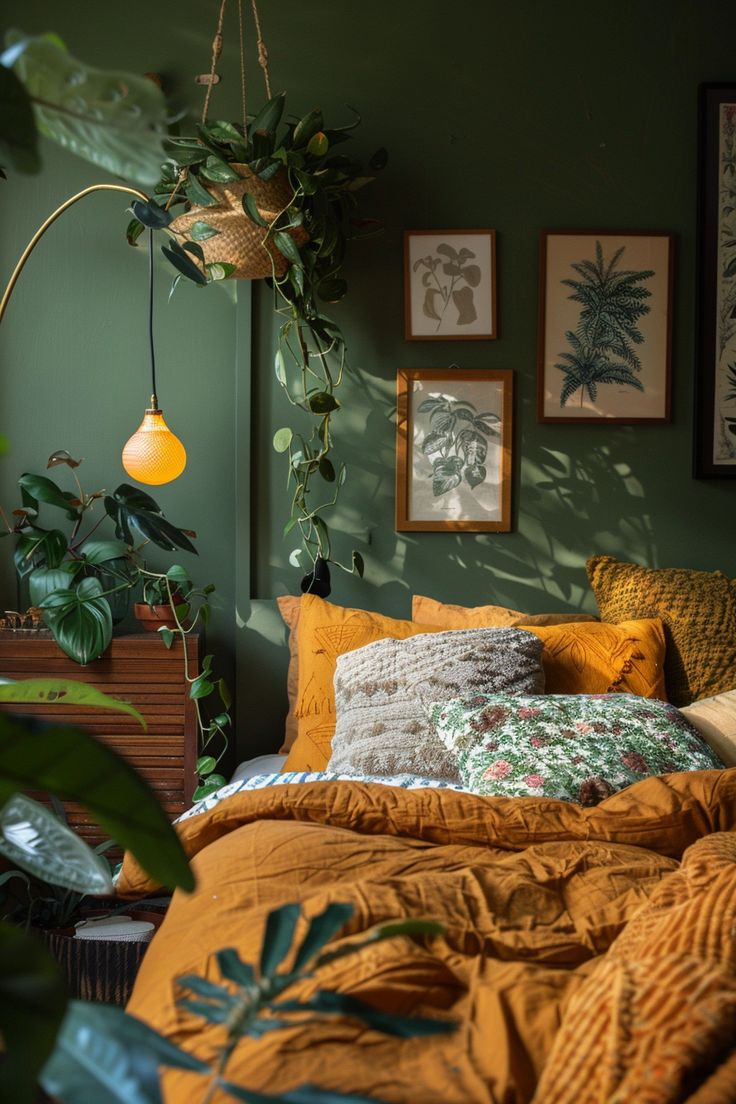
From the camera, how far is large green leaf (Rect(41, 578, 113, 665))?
270cm

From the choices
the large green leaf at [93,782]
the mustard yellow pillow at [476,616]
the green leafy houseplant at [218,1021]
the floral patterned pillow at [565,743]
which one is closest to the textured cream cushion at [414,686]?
the floral patterned pillow at [565,743]

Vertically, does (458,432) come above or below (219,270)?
below

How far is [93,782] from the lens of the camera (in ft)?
1.89

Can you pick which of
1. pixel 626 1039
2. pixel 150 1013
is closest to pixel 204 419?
pixel 150 1013

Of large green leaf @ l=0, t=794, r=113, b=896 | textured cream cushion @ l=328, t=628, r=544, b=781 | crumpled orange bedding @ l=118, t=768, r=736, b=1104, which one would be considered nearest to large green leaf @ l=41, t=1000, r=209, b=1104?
large green leaf @ l=0, t=794, r=113, b=896

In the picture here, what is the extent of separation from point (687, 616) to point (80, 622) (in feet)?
5.17

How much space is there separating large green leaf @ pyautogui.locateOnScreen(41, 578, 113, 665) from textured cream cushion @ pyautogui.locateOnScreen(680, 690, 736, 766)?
141cm

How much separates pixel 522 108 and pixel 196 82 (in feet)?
3.08

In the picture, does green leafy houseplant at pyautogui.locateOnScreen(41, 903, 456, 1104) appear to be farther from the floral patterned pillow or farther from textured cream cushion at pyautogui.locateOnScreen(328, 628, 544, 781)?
textured cream cushion at pyautogui.locateOnScreen(328, 628, 544, 781)

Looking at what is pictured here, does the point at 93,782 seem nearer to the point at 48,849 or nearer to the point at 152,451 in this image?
the point at 48,849

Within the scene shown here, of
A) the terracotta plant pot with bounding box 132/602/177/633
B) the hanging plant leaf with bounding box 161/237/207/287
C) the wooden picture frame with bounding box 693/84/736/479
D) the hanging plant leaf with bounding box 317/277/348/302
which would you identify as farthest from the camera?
the wooden picture frame with bounding box 693/84/736/479

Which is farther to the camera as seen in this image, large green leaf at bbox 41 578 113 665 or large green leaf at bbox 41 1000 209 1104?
large green leaf at bbox 41 578 113 665

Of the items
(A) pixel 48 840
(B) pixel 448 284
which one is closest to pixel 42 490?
(B) pixel 448 284

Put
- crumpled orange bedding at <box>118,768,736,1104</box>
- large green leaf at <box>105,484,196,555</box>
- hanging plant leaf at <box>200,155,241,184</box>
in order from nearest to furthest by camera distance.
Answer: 1. crumpled orange bedding at <box>118,768,736,1104</box>
2. hanging plant leaf at <box>200,155,241,184</box>
3. large green leaf at <box>105,484,196,555</box>
